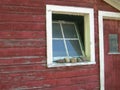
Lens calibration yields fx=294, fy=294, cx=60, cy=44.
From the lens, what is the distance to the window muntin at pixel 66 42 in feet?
21.6

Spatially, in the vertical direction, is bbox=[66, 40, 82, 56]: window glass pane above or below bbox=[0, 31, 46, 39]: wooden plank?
below

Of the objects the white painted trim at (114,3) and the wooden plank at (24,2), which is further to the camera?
the white painted trim at (114,3)

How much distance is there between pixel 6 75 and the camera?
5617 mm

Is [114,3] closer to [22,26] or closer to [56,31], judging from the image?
[56,31]

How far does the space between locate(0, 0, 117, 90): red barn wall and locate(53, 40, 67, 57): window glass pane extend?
1.29 feet

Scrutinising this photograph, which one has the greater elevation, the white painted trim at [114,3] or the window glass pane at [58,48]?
the white painted trim at [114,3]

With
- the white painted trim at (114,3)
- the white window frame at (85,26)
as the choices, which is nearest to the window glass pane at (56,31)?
the white window frame at (85,26)

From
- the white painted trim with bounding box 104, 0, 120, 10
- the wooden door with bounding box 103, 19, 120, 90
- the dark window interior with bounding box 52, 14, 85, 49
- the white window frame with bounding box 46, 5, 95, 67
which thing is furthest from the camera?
the wooden door with bounding box 103, 19, 120, 90

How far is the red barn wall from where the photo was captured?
5637 millimetres

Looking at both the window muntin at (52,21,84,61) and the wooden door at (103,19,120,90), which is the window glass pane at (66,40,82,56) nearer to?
the window muntin at (52,21,84,61)

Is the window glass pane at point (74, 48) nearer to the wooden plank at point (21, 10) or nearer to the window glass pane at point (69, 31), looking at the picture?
the window glass pane at point (69, 31)

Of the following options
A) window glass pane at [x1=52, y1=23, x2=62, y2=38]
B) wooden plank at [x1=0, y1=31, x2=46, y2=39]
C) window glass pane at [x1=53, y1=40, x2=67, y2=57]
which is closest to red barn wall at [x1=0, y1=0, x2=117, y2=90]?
wooden plank at [x1=0, y1=31, x2=46, y2=39]

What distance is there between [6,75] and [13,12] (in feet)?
4.05

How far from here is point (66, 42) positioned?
22.2 feet
